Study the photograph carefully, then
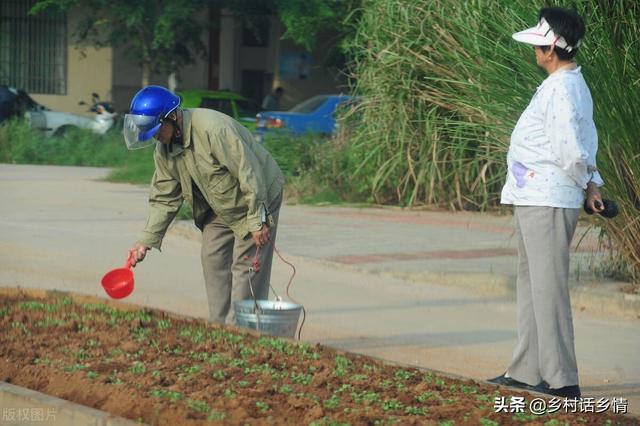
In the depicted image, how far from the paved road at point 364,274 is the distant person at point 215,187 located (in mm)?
1050

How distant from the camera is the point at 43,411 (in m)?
5.08

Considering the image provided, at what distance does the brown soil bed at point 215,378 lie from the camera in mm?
4852

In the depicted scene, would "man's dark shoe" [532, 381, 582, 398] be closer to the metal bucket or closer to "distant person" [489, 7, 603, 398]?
"distant person" [489, 7, 603, 398]

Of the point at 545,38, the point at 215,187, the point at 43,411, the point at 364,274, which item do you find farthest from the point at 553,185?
the point at 364,274

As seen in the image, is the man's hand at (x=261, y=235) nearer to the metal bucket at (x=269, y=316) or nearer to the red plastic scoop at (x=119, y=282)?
the metal bucket at (x=269, y=316)

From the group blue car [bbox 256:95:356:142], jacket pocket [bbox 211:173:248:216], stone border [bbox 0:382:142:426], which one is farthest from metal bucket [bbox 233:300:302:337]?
blue car [bbox 256:95:356:142]

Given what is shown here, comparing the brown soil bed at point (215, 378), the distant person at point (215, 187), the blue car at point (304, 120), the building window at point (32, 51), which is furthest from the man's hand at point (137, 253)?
the building window at point (32, 51)

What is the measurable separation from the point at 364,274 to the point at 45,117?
1768cm

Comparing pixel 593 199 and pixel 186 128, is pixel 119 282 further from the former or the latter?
pixel 593 199

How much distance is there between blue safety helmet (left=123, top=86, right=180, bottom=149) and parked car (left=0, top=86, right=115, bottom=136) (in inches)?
795

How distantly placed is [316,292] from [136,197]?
7.58 metres

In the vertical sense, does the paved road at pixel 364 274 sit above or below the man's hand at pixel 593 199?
below

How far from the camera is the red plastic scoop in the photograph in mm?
6508

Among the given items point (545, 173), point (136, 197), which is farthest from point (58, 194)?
point (545, 173)
